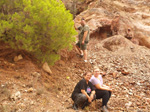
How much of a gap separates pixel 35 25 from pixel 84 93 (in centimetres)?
253

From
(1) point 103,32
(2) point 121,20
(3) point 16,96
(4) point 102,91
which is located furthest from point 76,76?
(2) point 121,20

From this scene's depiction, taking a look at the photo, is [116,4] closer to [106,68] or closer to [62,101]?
[106,68]

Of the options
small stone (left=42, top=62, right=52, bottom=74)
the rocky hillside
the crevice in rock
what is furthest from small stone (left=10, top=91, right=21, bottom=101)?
the crevice in rock

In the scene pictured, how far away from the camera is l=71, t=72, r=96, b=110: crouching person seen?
13.0 ft

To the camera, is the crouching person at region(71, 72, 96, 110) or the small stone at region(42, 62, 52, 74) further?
the small stone at region(42, 62, 52, 74)

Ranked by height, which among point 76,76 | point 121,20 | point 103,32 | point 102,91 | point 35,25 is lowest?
point 76,76

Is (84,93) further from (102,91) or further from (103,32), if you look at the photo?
(103,32)

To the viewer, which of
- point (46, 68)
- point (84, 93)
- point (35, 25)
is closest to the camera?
point (84, 93)

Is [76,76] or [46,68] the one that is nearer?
[46,68]

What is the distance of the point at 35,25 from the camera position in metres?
4.65

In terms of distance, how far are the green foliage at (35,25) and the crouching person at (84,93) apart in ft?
5.43

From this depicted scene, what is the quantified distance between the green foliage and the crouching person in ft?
5.43

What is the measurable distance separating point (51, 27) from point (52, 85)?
6.49ft

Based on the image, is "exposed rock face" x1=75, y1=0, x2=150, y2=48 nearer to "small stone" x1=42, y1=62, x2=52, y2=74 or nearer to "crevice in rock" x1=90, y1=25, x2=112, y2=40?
"crevice in rock" x1=90, y1=25, x2=112, y2=40
